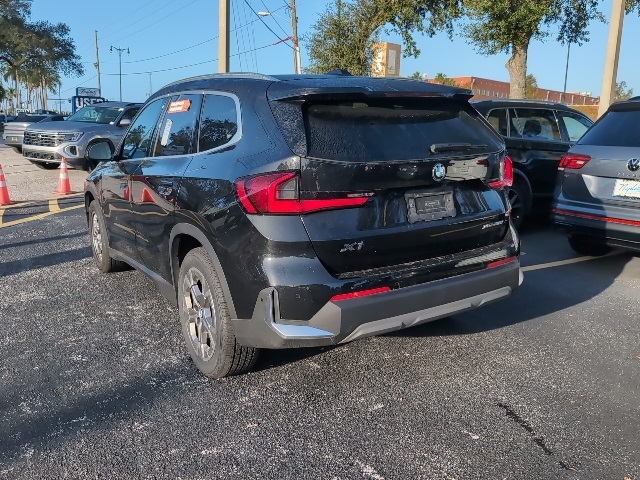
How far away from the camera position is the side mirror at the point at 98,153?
5.27m

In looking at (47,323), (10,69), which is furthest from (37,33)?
(47,323)

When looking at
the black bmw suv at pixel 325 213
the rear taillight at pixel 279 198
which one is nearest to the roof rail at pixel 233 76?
the black bmw suv at pixel 325 213

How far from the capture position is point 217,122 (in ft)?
11.6

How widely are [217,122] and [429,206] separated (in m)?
1.38

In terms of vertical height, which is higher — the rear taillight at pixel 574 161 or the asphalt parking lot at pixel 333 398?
the rear taillight at pixel 574 161

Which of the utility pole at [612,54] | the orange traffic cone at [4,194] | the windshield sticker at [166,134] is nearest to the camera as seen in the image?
the windshield sticker at [166,134]

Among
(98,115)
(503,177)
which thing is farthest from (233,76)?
(98,115)

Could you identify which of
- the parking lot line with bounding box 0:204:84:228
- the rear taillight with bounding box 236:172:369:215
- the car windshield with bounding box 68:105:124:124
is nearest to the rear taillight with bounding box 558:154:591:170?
the rear taillight with bounding box 236:172:369:215

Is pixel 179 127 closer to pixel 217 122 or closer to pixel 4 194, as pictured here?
pixel 217 122

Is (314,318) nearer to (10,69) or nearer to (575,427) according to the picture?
(575,427)

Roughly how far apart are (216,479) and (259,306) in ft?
2.80

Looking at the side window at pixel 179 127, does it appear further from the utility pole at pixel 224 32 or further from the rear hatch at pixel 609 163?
the utility pole at pixel 224 32

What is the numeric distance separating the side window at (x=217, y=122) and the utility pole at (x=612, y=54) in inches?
451

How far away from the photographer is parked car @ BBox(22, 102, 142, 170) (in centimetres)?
1316
